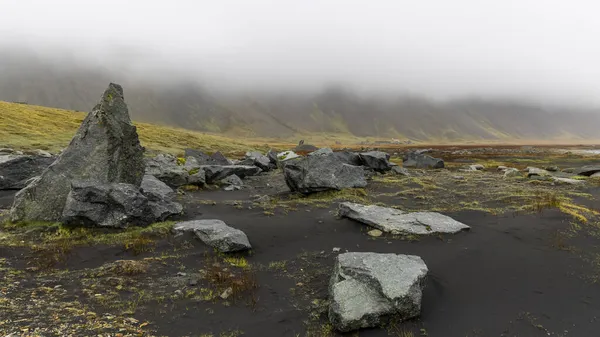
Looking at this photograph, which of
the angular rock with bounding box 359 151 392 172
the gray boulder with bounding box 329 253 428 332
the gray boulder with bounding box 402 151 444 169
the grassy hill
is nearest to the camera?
the gray boulder with bounding box 329 253 428 332

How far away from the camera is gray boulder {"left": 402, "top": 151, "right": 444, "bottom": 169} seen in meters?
48.2

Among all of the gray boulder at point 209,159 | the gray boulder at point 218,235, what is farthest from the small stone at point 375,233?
the gray boulder at point 209,159

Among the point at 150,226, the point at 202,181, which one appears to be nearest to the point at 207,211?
the point at 150,226

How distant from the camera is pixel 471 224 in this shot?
16125mm

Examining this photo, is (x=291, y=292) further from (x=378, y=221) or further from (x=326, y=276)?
(x=378, y=221)

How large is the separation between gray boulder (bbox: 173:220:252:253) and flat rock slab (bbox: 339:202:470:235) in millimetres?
5628

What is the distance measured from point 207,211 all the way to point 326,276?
10149 mm

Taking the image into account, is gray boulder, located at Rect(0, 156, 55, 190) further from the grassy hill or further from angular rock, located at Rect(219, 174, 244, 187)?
the grassy hill

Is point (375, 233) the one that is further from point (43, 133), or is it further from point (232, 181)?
point (43, 133)

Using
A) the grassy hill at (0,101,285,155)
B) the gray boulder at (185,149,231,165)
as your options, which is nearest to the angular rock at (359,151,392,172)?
the gray boulder at (185,149,231,165)

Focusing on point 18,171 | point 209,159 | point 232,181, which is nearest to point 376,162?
point 232,181

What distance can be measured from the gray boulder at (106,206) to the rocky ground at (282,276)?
1.83 ft

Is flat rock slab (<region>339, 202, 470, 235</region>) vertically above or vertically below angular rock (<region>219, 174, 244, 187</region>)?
above

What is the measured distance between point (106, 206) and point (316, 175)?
511 inches
